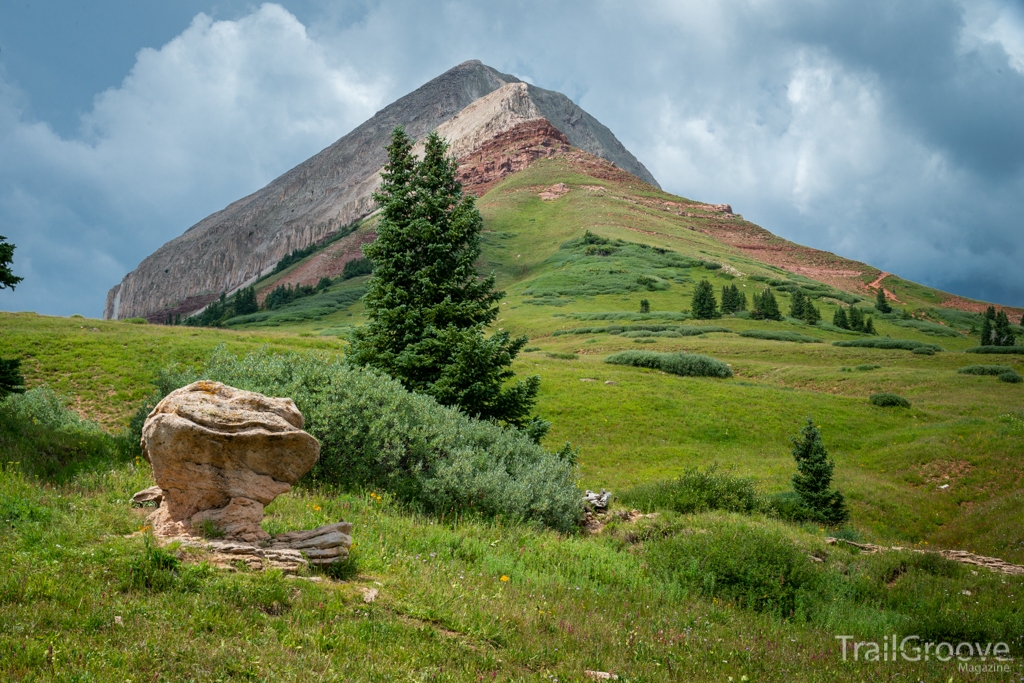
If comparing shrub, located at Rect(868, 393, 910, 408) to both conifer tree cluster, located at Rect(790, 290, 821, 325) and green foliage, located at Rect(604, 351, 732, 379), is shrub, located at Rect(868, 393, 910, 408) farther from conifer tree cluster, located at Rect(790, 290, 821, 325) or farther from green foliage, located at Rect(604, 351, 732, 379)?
conifer tree cluster, located at Rect(790, 290, 821, 325)

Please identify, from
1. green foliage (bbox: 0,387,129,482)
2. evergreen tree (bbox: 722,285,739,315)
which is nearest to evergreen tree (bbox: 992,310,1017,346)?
evergreen tree (bbox: 722,285,739,315)

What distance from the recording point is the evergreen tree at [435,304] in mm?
17375

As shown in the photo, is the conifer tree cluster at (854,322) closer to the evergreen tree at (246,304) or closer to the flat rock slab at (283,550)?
the flat rock slab at (283,550)

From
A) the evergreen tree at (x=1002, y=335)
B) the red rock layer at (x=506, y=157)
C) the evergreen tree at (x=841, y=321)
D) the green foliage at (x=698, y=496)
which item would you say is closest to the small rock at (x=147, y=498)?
the green foliage at (x=698, y=496)

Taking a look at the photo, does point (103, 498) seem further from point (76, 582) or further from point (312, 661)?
point (312, 661)

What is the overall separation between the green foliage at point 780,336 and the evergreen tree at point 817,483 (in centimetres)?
4615

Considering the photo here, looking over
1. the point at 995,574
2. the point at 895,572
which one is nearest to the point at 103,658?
the point at 895,572

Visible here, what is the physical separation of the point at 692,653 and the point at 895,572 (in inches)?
267

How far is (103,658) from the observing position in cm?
452

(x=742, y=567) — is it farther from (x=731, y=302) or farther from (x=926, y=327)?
(x=926, y=327)

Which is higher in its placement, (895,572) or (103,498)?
(103,498)

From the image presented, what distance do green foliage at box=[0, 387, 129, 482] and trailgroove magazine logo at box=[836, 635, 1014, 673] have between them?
12.2 meters

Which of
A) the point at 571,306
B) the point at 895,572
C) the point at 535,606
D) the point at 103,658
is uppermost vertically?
the point at 571,306

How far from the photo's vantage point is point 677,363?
42.0m
